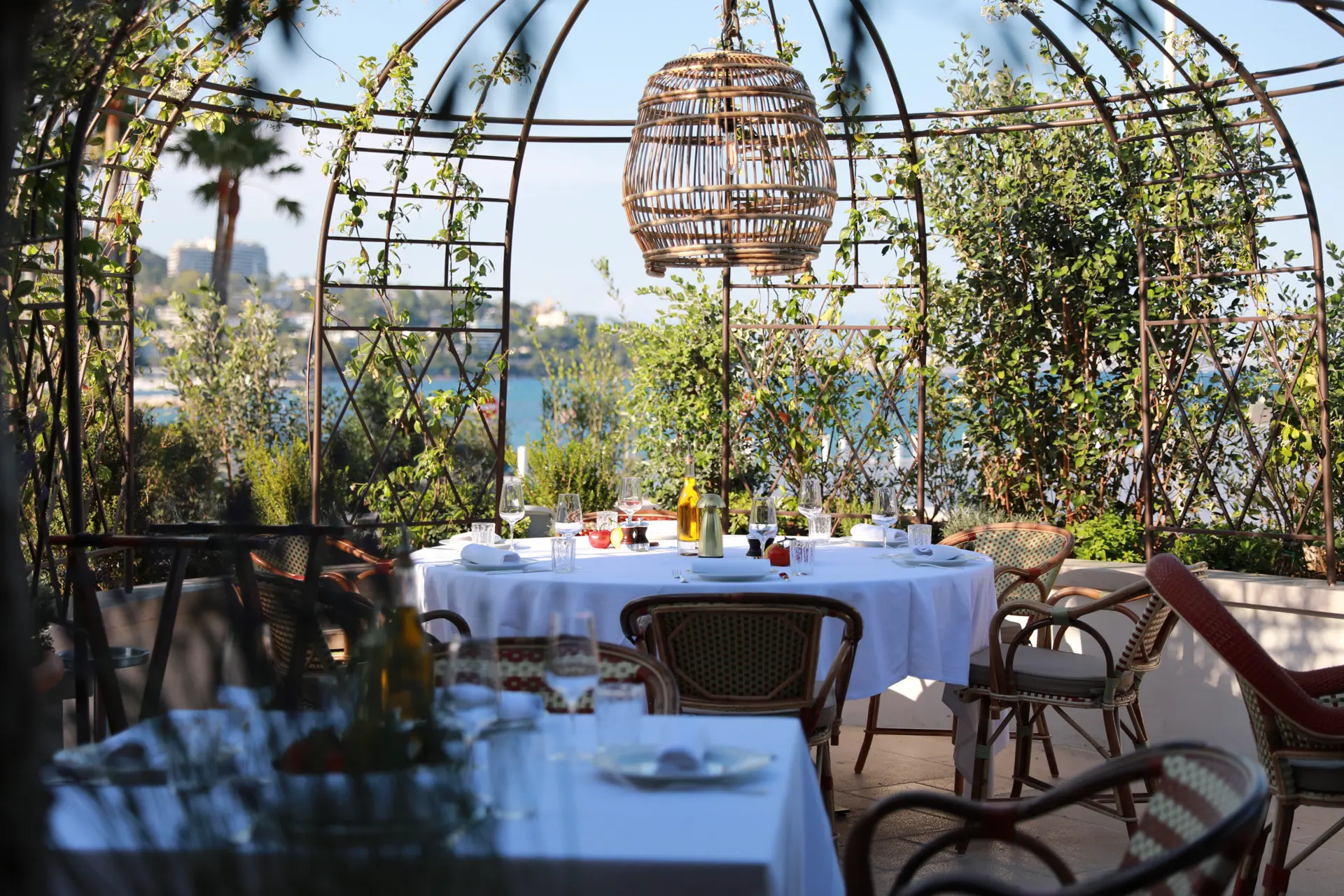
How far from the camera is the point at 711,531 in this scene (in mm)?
4309

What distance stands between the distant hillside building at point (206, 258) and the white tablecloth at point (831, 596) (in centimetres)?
248

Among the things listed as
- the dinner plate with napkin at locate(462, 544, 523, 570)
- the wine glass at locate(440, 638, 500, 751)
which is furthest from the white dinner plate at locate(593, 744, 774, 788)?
the dinner plate with napkin at locate(462, 544, 523, 570)

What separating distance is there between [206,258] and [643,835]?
0.98 metres

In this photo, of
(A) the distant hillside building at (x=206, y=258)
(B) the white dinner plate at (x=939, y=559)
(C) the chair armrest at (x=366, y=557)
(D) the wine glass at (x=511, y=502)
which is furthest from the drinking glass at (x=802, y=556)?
(A) the distant hillside building at (x=206, y=258)

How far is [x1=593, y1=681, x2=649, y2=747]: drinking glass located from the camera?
2.00 metres

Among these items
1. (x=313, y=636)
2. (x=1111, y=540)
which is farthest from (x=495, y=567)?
(x=1111, y=540)

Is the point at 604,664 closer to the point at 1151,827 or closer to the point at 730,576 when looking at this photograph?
the point at 1151,827

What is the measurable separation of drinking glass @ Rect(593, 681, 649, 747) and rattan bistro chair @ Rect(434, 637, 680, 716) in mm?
578

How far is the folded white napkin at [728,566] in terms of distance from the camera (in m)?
3.95

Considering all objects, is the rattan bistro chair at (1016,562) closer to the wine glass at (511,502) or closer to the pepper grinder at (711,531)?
the pepper grinder at (711,531)

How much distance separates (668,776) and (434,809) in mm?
828

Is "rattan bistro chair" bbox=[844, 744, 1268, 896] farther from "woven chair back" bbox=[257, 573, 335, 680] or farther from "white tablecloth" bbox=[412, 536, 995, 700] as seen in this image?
"white tablecloth" bbox=[412, 536, 995, 700]

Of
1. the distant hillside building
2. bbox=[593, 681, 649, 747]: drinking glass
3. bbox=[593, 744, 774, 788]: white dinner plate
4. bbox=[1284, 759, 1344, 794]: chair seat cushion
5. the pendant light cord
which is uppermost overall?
the pendant light cord

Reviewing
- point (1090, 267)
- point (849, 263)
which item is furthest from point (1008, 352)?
point (849, 263)
